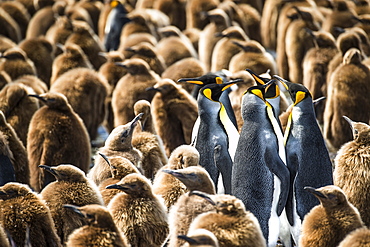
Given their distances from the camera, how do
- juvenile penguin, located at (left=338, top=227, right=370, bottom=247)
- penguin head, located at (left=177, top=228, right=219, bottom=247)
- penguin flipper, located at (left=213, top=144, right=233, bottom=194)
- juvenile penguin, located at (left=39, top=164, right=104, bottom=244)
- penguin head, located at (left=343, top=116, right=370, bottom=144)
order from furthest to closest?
penguin flipper, located at (left=213, top=144, right=233, bottom=194) < penguin head, located at (left=343, top=116, right=370, bottom=144) < juvenile penguin, located at (left=39, top=164, right=104, bottom=244) < juvenile penguin, located at (left=338, top=227, right=370, bottom=247) < penguin head, located at (left=177, top=228, right=219, bottom=247)

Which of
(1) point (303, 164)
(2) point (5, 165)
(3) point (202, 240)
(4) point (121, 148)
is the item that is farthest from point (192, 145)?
(3) point (202, 240)

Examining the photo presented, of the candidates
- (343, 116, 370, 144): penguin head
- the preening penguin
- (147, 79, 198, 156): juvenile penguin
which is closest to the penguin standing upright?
(343, 116, 370, 144): penguin head

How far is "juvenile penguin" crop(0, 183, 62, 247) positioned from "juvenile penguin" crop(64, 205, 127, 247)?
43 cm

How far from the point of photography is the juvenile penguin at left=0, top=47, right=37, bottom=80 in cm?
780

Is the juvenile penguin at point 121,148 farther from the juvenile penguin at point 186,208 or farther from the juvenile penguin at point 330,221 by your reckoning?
the juvenile penguin at point 330,221

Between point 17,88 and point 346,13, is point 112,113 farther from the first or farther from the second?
point 346,13

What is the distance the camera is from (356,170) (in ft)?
14.6

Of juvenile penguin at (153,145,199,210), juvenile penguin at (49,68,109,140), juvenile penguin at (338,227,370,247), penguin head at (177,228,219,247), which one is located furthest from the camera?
juvenile penguin at (49,68,109,140)

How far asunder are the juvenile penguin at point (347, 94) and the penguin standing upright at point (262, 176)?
237 centimetres

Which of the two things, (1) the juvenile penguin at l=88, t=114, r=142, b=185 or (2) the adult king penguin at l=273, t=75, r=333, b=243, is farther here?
(1) the juvenile penguin at l=88, t=114, r=142, b=185

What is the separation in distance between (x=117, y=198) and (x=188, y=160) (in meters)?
0.59

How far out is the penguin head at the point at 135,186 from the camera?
153 inches

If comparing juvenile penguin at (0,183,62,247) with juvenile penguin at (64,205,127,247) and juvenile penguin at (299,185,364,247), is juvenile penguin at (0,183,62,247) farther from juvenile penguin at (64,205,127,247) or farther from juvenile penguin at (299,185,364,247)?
juvenile penguin at (299,185,364,247)

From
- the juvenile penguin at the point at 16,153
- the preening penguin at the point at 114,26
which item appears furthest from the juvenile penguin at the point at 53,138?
the preening penguin at the point at 114,26
